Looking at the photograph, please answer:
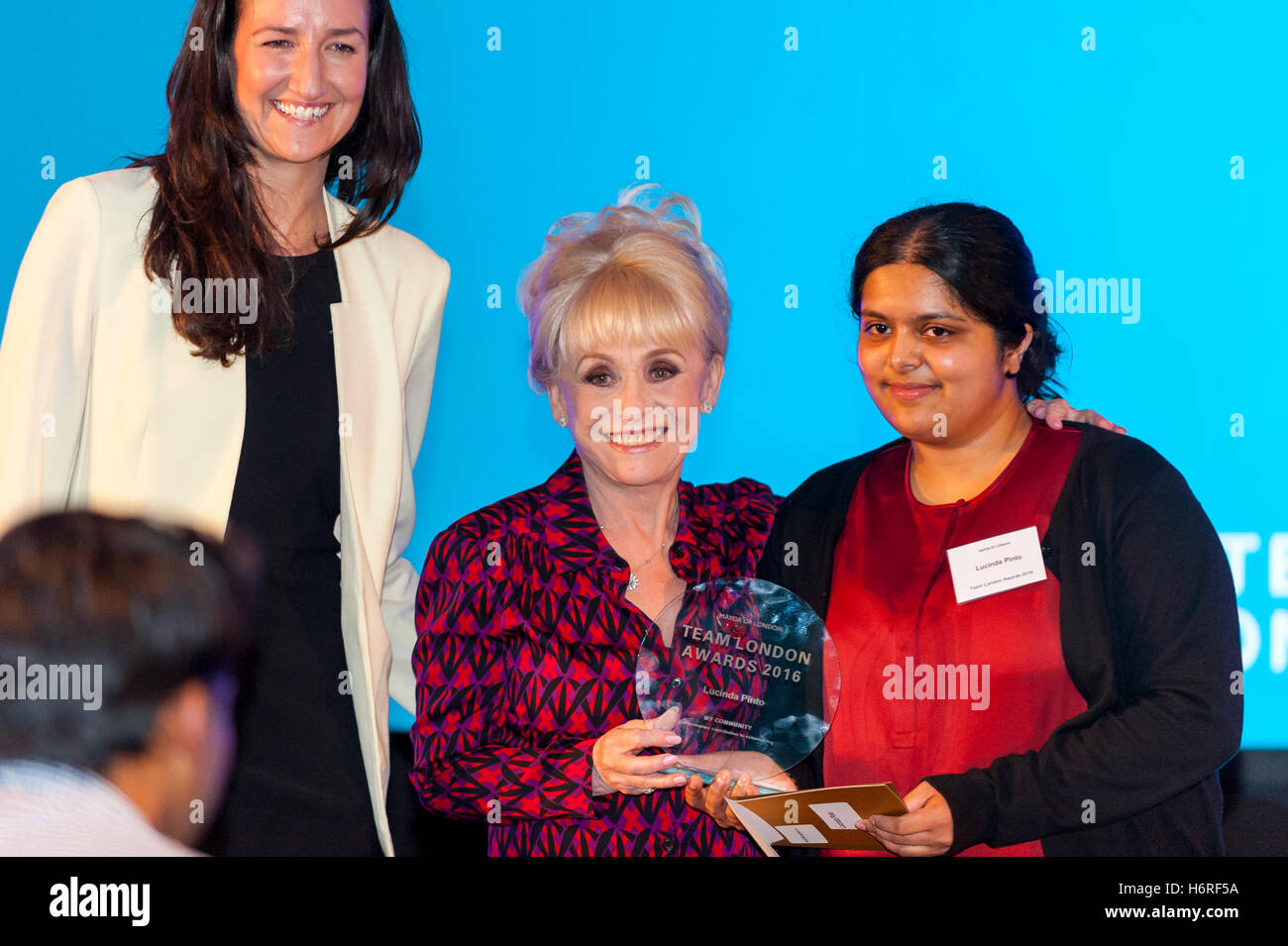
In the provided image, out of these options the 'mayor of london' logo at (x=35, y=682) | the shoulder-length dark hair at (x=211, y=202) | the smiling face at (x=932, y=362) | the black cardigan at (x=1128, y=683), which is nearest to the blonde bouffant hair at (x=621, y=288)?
the smiling face at (x=932, y=362)

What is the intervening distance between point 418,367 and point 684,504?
737 mm

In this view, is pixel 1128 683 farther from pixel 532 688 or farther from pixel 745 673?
pixel 532 688

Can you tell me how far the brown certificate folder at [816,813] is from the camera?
2.31 metres

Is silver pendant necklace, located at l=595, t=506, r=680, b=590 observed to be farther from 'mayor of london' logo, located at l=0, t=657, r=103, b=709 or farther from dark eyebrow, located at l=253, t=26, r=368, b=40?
dark eyebrow, located at l=253, t=26, r=368, b=40

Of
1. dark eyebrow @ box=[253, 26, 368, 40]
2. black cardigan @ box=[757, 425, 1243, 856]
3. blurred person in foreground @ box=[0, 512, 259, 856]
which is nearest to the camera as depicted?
blurred person in foreground @ box=[0, 512, 259, 856]

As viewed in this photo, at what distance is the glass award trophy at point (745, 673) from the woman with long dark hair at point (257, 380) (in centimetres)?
67

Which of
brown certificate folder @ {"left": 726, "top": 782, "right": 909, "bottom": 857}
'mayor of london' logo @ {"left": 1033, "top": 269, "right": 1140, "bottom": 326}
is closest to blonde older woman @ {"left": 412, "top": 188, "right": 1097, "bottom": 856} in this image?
brown certificate folder @ {"left": 726, "top": 782, "right": 909, "bottom": 857}

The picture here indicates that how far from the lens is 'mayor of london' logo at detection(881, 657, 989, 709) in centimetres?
246

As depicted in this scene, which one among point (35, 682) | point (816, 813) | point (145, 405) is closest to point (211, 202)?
point (145, 405)

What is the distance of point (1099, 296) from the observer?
324 cm

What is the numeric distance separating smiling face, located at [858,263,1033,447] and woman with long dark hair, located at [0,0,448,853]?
3.46ft

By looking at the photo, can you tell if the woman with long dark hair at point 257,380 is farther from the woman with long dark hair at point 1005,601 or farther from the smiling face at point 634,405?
the woman with long dark hair at point 1005,601
